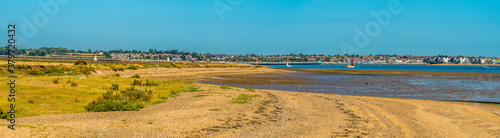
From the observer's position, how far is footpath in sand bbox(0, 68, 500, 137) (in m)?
11.4

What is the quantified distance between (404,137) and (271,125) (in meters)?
4.52

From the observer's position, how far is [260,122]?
46.6ft

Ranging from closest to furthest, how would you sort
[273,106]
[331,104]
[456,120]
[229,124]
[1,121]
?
[1,121], [229,124], [456,120], [273,106], [331,104]

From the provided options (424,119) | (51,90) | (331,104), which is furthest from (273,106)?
(51,90)

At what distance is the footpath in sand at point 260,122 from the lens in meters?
11.4

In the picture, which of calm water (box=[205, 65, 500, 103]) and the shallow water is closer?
the shallow water

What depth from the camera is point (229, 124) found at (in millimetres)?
13461

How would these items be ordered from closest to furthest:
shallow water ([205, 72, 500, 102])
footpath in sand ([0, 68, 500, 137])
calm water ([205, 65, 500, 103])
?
footpath in sand ([0, 68, 500, 137])
shallow water ([205, 72, 500, 102])
calm water ([205, 65, 500, 103])

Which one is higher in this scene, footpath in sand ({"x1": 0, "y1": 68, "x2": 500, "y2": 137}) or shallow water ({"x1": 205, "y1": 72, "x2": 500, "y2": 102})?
footpath in sand ({"x1": 0, "y1": 68, "x2": 500, "y2": 137})

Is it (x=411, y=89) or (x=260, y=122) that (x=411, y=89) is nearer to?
(x=411, y=89)

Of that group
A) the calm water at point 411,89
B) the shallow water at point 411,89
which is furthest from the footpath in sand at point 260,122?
the calm water at point 411,89

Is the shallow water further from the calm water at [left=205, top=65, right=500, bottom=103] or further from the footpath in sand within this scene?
the footpath in sand

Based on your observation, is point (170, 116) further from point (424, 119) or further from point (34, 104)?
point (424, 119)

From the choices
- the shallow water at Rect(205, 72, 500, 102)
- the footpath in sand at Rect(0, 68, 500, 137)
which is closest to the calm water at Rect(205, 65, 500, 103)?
the shallow water at Rect(205, 72, 500, 102)
